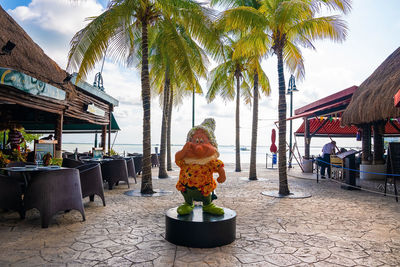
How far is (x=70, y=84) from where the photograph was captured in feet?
34.7

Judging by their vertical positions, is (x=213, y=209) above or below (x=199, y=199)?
below

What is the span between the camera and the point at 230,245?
378 centimetres

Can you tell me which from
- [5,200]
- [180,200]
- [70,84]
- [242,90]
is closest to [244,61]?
[242,90]

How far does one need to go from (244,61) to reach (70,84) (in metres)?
7.95

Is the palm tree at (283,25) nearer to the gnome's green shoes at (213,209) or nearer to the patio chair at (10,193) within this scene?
the gnome's green shoes at (213,209)

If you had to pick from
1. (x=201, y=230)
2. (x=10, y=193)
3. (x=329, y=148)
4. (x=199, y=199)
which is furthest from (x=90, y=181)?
(x=329, y=148)

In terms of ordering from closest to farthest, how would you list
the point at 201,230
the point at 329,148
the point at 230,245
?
the point at 201,230, the point at 230,245, the point at 329,148

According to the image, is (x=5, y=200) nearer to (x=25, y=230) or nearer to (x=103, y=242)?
(x=25, y=230)

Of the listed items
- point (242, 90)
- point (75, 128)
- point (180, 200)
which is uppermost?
point (242, 90)

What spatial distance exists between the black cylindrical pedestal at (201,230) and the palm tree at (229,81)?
10254 millimetres

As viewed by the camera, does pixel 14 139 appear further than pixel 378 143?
No

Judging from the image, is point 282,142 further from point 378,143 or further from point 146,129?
point 378,143

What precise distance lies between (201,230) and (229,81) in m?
11.9

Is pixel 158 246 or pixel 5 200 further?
pixel 5 200
